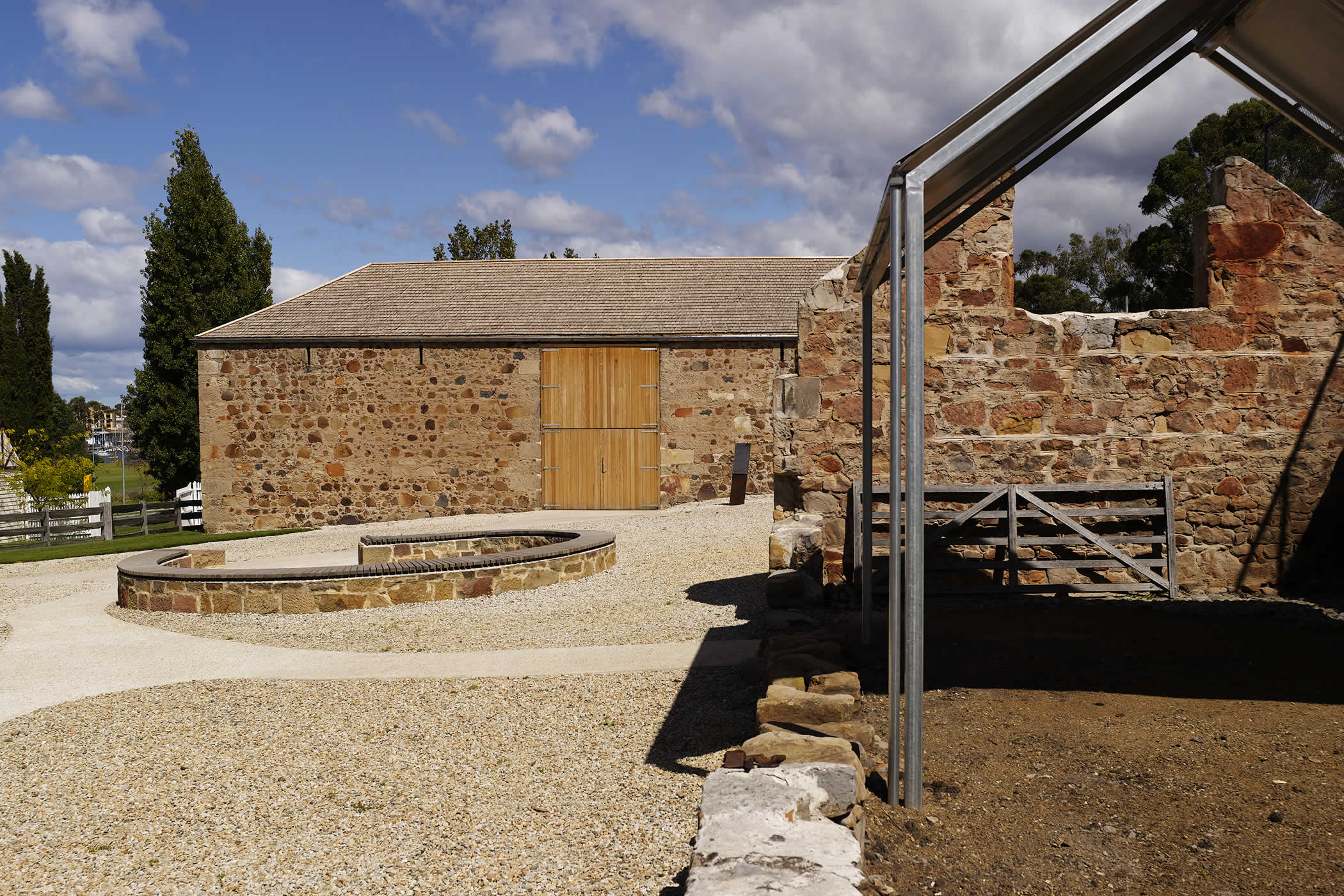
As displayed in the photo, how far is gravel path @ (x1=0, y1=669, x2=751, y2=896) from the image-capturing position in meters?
3.60

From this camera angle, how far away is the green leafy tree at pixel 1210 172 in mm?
23578

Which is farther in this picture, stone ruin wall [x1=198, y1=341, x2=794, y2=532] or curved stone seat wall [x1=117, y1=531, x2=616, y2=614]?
stone ruin wall [x1=198, y1=341, x2=794, y2=532]

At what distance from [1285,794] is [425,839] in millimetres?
3374

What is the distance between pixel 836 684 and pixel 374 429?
547 inches

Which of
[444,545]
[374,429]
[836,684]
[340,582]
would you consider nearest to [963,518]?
[836,684]

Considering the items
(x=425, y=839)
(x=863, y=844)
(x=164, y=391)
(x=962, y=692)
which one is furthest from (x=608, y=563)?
(x=164, y=391)

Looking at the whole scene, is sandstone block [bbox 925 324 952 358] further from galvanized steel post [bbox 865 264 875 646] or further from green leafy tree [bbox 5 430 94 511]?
green leafy tree [bbox 5 430 94 511]

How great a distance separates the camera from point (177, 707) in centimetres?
589

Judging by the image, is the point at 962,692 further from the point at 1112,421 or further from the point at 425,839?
the point at 1112,421

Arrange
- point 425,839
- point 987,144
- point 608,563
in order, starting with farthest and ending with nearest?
point 608,563, point 987,144, point 425,839

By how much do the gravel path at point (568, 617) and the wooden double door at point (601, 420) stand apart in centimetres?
538

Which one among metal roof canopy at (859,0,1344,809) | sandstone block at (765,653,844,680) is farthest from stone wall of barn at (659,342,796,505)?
sandstone block at (765,653,844,680)

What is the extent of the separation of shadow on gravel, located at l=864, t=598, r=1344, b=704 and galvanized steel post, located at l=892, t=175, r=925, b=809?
5.51ft

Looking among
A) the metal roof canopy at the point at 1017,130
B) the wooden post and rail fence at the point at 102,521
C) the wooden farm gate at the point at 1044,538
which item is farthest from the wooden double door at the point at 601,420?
the metal roof canopy at the point at 1017,130
